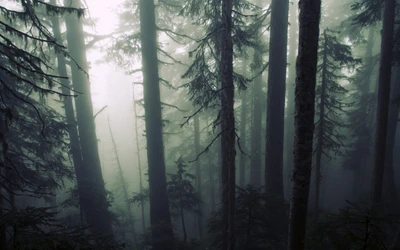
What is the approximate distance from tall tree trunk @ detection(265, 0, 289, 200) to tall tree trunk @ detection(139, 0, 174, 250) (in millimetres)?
4892

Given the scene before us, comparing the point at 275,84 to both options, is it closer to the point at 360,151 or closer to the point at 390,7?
the point at 390,7

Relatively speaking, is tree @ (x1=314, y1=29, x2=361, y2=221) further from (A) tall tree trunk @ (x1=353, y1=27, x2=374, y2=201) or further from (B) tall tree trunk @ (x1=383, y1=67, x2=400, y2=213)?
(A) tall tree trunk @ (x1=353, y1=27, x2=374, y2=201)

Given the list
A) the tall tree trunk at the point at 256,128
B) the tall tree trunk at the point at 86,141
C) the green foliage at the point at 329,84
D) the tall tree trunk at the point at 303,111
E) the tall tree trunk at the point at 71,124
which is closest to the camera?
the tall tree trunk at the point at 303,111

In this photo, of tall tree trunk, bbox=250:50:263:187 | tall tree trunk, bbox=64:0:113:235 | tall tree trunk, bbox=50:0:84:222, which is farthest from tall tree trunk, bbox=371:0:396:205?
tall tree trunk, bbox=50:0:84:222

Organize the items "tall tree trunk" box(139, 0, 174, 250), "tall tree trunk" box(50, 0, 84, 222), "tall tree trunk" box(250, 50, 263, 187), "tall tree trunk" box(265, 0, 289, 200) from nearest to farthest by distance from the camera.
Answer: "tall tree trunk" box(265, 0, 289, 200)
"tall tree trunk" box(139, 0, 174, 250)
"tall tree trunk" box(50, 0, 84, 222)
"tall tree trunk" box(250, 50, 263, 187)

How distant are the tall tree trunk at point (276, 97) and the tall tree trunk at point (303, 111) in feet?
16.2

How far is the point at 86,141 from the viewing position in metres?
12.0

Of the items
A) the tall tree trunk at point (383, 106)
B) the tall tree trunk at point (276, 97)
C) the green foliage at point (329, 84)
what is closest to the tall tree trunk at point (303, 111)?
the tall tree trunk at point (276, 97)

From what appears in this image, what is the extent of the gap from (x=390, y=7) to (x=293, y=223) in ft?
33.4

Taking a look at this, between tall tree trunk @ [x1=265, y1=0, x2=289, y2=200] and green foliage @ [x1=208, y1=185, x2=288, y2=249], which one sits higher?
tall tree trunk @ [x1=265, y1=0, x2=289, y2=200]

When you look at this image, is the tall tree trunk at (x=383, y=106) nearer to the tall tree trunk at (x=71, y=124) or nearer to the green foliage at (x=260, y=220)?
the green foliage at (x=260, y=220)

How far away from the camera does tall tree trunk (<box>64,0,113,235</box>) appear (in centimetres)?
1125

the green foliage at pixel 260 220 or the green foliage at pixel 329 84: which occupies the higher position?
the green foliage at pixel 329 84

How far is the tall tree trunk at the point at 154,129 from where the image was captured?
1005cm
